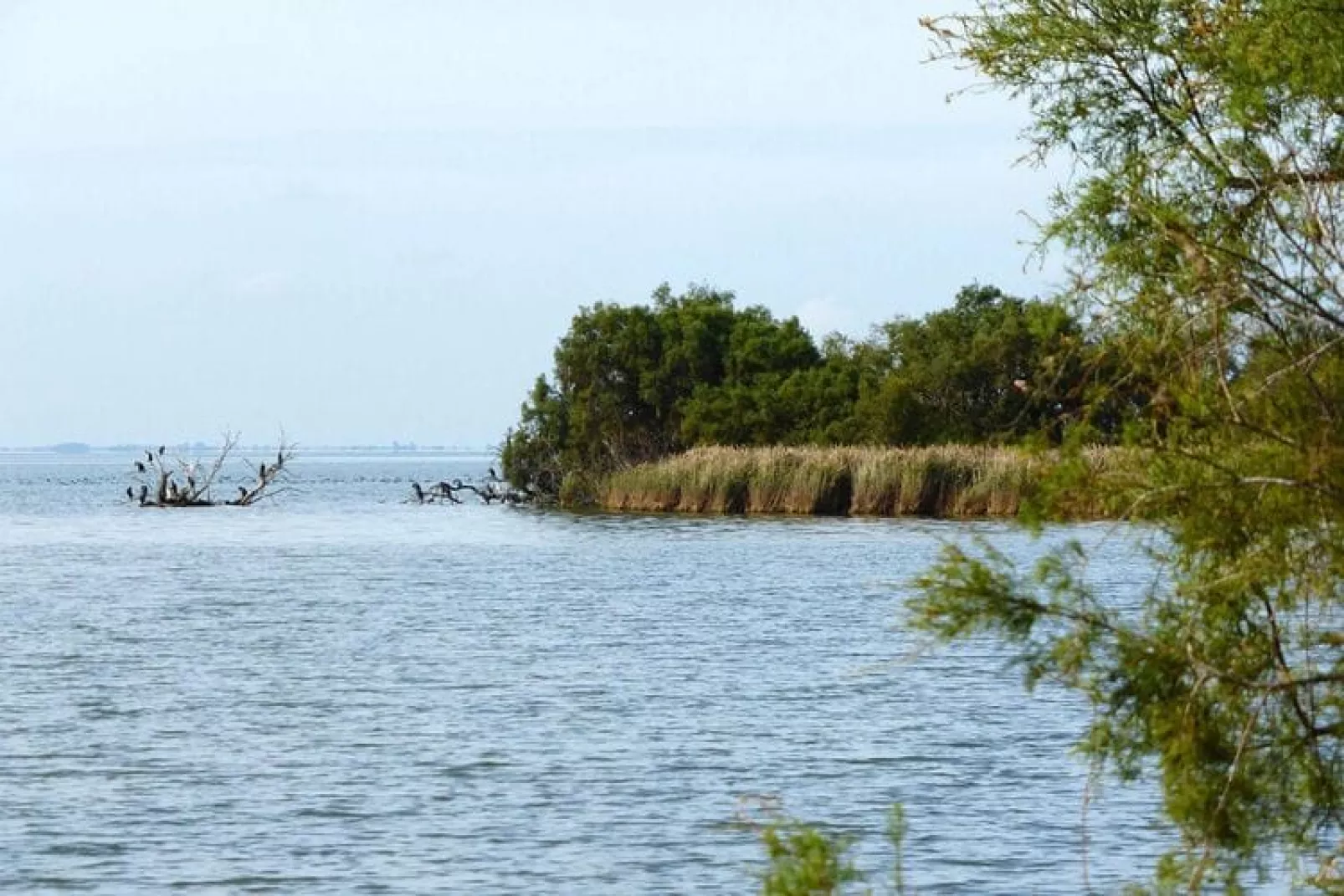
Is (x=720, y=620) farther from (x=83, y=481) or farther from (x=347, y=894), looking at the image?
(x=83, y=481)

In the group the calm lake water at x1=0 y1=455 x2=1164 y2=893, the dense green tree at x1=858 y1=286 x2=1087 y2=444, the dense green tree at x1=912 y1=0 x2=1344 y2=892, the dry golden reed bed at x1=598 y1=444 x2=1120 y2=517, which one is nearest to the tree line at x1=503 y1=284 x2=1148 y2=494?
the dense green tree at x1=858 y1=286 x2=1087 y2=444

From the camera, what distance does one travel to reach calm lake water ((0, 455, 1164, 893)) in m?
14.7

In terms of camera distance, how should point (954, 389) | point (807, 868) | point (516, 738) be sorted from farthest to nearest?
point (954, 389) < point (516, 738) < point (807, 868)

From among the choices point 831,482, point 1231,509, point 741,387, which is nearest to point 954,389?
point 741,387

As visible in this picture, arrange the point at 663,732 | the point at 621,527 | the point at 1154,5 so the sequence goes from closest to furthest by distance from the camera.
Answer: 1. the point at 1154,5
2. the point at 663,732
3. the point at 621,527

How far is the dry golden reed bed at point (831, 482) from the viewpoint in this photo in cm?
5741

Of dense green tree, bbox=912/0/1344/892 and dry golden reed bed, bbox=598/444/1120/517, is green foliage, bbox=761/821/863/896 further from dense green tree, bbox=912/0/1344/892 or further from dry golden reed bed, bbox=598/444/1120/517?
dry golden reed bed, bbox=598/444/1120/517

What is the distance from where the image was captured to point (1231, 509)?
8.50m

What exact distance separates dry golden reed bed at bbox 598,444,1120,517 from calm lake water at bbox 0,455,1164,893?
15506 mm

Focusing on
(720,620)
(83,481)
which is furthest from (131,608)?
(83,481)

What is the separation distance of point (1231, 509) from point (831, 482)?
174 ft

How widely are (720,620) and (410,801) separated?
53.8ft

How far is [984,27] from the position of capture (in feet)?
33.6

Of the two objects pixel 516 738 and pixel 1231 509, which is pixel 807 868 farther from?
pixel 516 738
